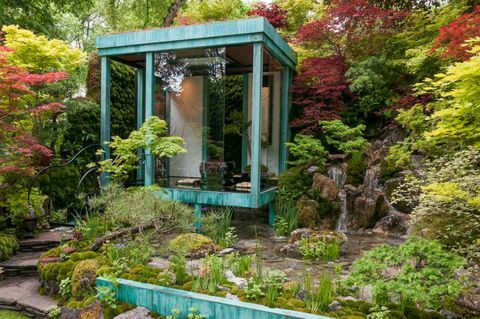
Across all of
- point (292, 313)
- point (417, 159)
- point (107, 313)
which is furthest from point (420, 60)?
point (107, 313)

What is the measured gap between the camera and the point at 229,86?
9.04m

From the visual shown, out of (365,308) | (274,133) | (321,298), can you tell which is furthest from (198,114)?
(365,308)

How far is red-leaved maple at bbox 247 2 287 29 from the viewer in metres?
11.8

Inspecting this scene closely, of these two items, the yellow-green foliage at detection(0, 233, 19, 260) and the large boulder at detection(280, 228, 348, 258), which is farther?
the large boulder at detection(280, 228, 348, 258)

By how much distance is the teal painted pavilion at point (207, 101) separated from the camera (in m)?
7.12

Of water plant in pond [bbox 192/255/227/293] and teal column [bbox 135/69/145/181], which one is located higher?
teal column [bbox 135/69/145/181]

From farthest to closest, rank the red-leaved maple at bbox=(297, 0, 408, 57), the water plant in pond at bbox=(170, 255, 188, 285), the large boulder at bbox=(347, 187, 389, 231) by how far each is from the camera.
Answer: the red-leaved maple at bbox=(297, 0, 408, 57) < the large boulder at bbox=(347, 187, 389, 231) < the water plant in pond at bbox=(170, 255, 188, 285)

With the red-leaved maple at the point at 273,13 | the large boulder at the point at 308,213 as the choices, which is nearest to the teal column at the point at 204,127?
the large boulder at the point at 308,213

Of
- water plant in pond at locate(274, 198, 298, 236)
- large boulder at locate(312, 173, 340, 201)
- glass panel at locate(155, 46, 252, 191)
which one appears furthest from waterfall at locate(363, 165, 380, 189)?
glass panel at locate(155, 46, 252, 191)

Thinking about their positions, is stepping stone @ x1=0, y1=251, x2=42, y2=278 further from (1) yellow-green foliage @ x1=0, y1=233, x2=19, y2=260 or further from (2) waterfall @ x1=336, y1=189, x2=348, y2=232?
(2) waterfall @ x1=336, y1=189, x2=348, y2=232

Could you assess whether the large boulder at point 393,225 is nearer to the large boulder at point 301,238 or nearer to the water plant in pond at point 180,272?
the large boulder at point 301,238

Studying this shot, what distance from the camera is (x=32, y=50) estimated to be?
298 inches

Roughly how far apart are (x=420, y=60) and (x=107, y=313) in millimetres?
7727

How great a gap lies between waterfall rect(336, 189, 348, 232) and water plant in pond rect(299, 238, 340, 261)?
221cm
